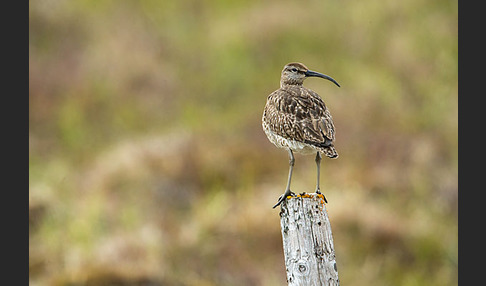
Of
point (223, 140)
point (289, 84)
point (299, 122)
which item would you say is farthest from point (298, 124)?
point (223, 140)

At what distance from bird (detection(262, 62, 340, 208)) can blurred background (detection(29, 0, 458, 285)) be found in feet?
16.3

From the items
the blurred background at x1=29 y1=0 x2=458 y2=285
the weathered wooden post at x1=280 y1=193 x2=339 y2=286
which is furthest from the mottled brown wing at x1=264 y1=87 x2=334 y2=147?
the blurred background at x1=29 y1=0 x2=458 y2=285

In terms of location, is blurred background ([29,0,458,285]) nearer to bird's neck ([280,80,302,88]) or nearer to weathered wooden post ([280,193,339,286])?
bird's neck ([280,80,302,88])

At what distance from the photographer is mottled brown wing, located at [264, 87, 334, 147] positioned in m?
7.64

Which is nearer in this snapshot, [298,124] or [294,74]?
[298,124]

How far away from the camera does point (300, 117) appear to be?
794 cm

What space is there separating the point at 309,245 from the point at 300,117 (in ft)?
5.51

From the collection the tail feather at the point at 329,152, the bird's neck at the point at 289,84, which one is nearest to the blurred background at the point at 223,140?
the bird's neck at the point at 289,84

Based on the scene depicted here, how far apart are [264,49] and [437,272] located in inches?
439

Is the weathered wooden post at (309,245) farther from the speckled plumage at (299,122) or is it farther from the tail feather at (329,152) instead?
the speckled plumage at (299,122)

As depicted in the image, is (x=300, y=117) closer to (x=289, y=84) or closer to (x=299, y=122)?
(x=299, y=122)

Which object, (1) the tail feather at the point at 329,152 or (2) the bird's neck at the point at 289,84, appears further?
(2) the bird's neck at the point at 289,84

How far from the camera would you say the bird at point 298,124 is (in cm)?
759

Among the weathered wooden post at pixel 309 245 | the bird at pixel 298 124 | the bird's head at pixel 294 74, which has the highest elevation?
the bird's head at pixel 294 74
